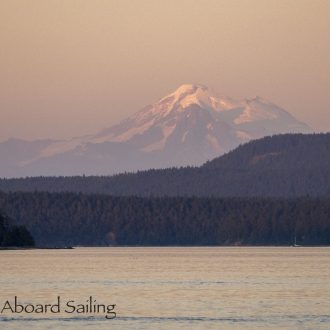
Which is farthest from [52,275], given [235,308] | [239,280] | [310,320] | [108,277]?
[310,320]

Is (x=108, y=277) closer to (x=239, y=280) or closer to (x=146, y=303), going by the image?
(x=239, y=280)

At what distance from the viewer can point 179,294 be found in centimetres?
10731

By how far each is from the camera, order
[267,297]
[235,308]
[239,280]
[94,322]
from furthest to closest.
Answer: [239,280]
[267,297]
[235,308]
[94,322]

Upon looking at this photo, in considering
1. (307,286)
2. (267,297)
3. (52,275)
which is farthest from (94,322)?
(52,275)

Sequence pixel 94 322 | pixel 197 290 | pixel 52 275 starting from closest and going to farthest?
pixel 94 322 → pixel 197 290 → pixel 52 275

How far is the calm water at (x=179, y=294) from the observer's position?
85.3 meters

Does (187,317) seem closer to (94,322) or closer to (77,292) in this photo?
(94,322)

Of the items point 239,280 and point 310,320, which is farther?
point 239,280

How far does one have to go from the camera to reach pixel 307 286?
118 m

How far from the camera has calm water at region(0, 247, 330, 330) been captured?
280 ft

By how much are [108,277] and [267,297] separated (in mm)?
31978

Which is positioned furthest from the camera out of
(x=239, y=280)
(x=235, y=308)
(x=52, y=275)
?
(x=52, y=275)

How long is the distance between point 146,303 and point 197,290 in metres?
14.7

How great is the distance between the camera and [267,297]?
104688mm
